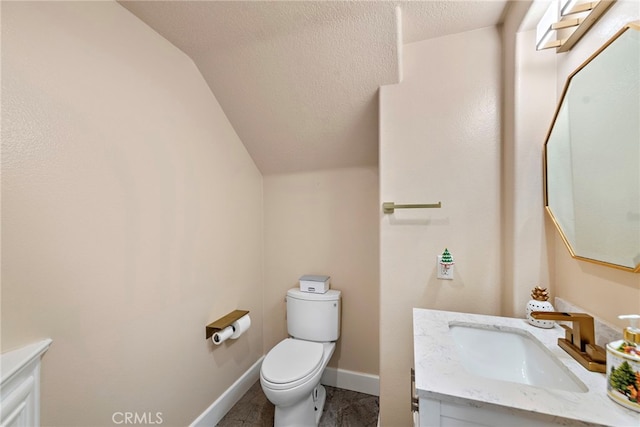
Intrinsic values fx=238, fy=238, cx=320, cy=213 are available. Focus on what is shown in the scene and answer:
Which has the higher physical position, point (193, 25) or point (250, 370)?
point (193, 25)

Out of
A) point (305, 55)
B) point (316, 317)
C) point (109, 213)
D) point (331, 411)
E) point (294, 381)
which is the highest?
point (305, 55)

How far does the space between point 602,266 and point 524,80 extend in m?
0.86

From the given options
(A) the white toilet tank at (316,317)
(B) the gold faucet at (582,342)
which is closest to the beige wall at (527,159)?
(B) the gold faucet at (582,342)

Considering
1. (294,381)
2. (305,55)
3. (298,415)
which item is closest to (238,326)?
(294,381)

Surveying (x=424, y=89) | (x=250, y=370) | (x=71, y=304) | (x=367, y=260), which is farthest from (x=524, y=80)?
(x=250, y=370)

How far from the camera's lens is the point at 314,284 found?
1852 millimetres

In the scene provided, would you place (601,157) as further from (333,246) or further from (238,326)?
(238,326)

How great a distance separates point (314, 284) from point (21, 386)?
142cm

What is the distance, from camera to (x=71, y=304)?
91 cm

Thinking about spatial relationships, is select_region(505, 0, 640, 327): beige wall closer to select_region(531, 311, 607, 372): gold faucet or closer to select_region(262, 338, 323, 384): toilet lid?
select_region(531, 311, 607, 372): gold faucet

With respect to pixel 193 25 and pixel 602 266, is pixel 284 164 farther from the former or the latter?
pixel 602 266

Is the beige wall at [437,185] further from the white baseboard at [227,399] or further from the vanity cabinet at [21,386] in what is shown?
the vanity cabinet at [21,386]

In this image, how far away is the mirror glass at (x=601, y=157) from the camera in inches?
28.4

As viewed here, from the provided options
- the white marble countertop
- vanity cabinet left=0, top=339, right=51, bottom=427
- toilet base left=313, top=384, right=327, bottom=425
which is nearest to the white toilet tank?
toilet base left=313, top=384, right=327, bottom=425
